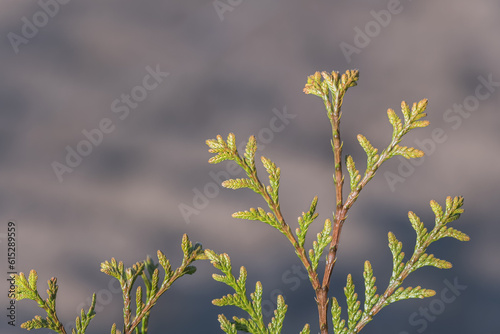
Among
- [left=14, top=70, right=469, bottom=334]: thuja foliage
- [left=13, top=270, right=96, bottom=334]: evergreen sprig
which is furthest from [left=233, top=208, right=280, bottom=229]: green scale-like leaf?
[left=13, top=270, right=96, bottom=334]: evergreen sprig

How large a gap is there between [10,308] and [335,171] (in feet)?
10.7

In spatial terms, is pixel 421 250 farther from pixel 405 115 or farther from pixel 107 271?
pixel 107 271

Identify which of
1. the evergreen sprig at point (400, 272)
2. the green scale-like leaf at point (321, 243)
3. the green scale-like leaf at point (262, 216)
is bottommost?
the evergreen sprig at point (400, 272)

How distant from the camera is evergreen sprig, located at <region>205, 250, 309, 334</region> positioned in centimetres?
266

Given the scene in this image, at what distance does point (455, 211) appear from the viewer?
2.75 metres

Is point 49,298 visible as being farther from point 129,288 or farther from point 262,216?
point 262,216

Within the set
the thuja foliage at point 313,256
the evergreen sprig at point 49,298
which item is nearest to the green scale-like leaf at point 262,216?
the thuja foliage at point 313,256

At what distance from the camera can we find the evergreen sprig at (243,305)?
266cm

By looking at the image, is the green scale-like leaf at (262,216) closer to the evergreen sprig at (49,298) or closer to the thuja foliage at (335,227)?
the thuja foliage at (335,227)

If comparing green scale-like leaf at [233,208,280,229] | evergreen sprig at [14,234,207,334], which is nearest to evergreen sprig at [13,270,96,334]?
evergreen sprig at [14,234,207,334]

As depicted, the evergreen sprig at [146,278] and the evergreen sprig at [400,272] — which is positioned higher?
the evergreen sprig at [146,278]

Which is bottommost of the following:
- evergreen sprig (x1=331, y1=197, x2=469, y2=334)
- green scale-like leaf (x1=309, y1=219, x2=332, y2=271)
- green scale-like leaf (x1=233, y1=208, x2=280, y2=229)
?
evergreen sprig (x1=331, y1=197, x2=469, y2=334)

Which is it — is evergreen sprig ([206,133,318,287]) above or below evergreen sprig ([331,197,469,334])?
above

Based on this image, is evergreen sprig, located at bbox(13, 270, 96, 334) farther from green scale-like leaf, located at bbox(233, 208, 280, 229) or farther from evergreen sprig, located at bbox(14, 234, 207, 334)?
green scale-like leaf, located at bbox(233, 208, 280, 229)
